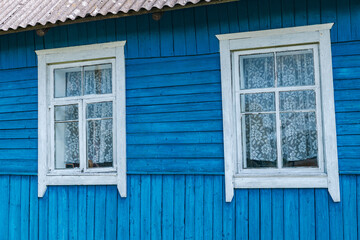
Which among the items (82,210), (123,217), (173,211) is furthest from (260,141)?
(82,210)

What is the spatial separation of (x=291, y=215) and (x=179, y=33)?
241 cm

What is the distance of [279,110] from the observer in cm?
475

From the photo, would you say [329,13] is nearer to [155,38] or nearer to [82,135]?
[155,38]

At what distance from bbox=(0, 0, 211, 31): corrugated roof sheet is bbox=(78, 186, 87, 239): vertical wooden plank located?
2.08 metres

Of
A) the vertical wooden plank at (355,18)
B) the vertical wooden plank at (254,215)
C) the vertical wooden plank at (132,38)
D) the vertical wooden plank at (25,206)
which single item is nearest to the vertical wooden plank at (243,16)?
the vertical wooden plank at (355,18)

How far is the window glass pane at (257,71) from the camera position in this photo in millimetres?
4832

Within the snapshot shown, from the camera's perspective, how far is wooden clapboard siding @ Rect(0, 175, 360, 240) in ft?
14.7

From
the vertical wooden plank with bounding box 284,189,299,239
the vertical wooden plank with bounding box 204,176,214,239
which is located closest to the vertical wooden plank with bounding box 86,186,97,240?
the vertical wooden plank with bounding box 204,176,214,239

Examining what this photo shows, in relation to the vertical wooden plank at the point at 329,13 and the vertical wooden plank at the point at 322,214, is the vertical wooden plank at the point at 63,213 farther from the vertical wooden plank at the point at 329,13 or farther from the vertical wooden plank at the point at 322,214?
the vertical wooden plank at the point at 329,13

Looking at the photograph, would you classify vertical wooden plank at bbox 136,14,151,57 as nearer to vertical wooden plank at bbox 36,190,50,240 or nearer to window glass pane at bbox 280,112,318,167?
window glass pane at bbox 280,112,318,167

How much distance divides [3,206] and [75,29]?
8.28 ft

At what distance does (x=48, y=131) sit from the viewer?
553 centimetres

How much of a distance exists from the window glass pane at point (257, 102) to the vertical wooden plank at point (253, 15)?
0.75 meters

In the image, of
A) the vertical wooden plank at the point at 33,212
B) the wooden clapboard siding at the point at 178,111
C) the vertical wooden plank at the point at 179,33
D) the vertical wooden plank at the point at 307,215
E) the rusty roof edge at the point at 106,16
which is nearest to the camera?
the vertical wooden plank at the point at 307,215
